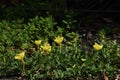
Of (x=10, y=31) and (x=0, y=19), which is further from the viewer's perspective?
(x=0, y=19)

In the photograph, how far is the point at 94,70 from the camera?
396 centimetres

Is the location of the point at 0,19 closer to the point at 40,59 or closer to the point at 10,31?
the point at 10,31

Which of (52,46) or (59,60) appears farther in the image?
(52,46)

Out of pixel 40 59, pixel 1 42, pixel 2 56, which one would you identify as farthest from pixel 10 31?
pixel 40 59

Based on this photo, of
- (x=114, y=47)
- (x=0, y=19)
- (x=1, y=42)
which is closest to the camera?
(x=114, y=47)

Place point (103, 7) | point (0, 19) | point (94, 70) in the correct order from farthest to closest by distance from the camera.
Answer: point (103, 7) < point (0, 19) < point (94, 70)

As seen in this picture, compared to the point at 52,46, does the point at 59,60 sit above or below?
below

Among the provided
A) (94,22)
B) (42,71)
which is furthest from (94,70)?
(94,22)

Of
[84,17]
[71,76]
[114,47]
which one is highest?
[84,17]

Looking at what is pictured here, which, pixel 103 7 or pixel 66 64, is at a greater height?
pixel 103 7

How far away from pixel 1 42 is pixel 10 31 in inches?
10.9

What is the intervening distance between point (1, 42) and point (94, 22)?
1.67 metres

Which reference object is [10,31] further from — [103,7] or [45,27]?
[103,7]

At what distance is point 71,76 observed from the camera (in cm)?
398
